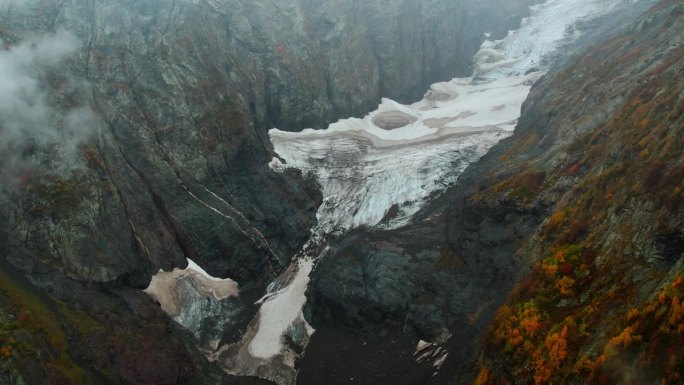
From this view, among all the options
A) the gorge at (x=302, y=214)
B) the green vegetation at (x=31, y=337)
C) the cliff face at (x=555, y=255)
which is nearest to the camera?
the cliff face at (x=555, y=255)

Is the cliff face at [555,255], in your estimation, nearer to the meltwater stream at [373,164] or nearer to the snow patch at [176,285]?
the meltwater stream at [373,164]

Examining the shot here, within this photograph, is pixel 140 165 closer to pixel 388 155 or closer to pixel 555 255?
pixel 388 155

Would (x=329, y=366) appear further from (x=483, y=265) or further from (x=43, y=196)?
(x=43, y=196)

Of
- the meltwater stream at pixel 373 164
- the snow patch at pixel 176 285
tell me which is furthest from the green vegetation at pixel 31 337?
the meltwater stream at pixel 373 164

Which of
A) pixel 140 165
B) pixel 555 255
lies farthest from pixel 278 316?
pixel 555 255

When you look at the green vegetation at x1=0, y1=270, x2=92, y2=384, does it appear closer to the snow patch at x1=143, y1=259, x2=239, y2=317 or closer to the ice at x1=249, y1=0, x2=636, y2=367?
the snow patch at x1=143, y1=259, x2=239, y2=317

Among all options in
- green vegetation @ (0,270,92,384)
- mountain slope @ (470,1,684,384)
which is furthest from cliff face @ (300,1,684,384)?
green vegetation @ (0,270,92,384)
